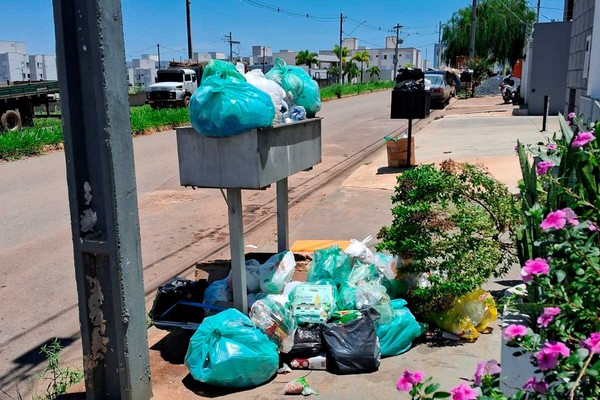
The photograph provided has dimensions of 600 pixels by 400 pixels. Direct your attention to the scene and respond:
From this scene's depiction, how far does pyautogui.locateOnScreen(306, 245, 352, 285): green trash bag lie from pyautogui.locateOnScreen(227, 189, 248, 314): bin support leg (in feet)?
2.29

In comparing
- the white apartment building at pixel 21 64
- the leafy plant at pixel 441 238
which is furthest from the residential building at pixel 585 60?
the white apartment building at pixel 21 64

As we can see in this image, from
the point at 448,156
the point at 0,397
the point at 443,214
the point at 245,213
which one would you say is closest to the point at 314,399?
the point at 443,214

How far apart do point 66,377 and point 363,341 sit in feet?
6.86

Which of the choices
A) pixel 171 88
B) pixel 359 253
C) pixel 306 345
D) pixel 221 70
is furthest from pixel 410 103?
pixel 171 88

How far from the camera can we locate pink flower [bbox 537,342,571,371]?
1.75 m

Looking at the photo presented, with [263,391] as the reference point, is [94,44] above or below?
above

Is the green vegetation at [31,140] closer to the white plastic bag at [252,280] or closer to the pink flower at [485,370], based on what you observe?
the white plastic bag at [252,280]

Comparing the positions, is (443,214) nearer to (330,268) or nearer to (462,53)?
(330,268)

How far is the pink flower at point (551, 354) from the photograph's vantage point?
5.74 ft

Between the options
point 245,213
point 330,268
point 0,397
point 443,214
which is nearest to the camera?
point 0,397

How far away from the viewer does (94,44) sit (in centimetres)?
309

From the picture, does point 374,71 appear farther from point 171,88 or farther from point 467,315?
point 467,315

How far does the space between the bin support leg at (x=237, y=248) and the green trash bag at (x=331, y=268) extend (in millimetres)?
699

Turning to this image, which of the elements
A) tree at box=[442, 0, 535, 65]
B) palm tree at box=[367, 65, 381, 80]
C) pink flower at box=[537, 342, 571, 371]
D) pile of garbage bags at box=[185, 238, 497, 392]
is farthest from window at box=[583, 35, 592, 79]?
palm tree at box=[367, 65, 381, 80]
